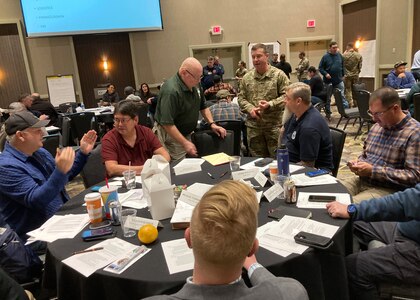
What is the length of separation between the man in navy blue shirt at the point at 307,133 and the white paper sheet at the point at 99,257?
1573mm

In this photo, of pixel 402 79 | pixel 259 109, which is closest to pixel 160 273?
pixel 259 109

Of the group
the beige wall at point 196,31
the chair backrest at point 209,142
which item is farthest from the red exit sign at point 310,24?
the chair backrest at point 209,142

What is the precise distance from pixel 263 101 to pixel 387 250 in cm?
222

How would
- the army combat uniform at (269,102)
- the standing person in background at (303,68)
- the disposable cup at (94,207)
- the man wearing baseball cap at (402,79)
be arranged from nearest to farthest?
the disposable cup at (94,207) < the army combat uniform at (269,102) < the man wearing baseball cap at (402,79) < the standing person in background at (303,68)

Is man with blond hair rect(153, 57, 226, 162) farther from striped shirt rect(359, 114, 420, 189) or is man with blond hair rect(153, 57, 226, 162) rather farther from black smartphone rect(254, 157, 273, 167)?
striped shirt rect(359, 114, 420, 189)

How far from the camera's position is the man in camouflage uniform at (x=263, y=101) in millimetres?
3725

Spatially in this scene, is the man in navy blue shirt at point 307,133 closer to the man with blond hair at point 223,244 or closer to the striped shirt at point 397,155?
the striped shirt at point 397,155

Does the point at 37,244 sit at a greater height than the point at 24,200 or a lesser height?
lesser

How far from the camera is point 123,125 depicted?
9.24ft

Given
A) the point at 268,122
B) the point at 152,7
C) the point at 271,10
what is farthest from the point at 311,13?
the point at 268,122

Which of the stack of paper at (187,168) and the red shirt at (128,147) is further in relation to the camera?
the red shirt at (128,147)

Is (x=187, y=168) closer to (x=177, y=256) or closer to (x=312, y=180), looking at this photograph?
(x=312, y=180)

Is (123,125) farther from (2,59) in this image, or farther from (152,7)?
(2,59)

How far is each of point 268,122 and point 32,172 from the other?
2453 mm
